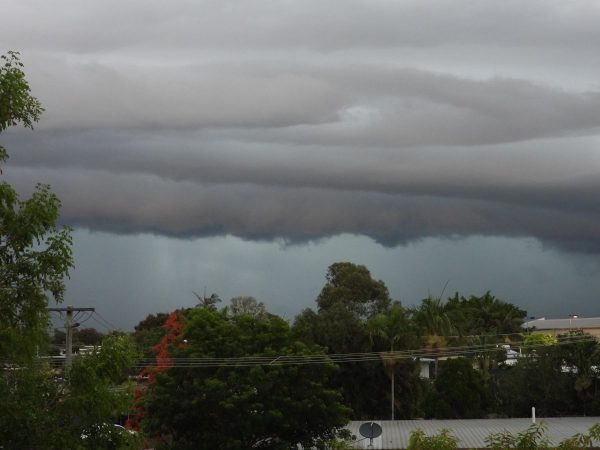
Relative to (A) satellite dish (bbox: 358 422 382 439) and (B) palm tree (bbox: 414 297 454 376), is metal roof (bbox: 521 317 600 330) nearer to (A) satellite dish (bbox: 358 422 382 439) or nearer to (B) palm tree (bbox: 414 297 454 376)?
(B) palm tree (bbox: 414 297 454 376)

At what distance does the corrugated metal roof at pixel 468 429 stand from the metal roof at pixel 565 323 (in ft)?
351

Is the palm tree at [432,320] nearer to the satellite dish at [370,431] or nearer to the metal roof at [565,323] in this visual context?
the satellite dish at [370,431]

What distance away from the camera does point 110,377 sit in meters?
16.8

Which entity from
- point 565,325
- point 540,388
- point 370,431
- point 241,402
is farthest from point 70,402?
point 565,325

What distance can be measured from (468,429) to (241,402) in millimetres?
14647

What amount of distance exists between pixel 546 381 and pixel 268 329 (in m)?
24.2

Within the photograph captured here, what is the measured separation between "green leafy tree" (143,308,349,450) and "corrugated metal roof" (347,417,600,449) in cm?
408

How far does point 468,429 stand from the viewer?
52094mm

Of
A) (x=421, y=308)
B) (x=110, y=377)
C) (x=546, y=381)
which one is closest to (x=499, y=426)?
(x=546, y=381)

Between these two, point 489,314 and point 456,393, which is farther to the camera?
point 489,314

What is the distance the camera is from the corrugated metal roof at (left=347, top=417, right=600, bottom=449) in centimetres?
4747

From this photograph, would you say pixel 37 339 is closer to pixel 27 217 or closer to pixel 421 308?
pixel 27 217

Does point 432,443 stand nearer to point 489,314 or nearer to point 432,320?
point 432,320

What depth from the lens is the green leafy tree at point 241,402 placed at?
43.1 meters
